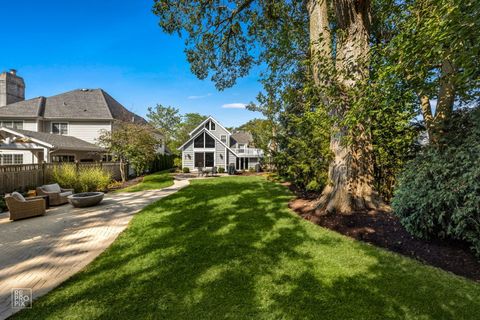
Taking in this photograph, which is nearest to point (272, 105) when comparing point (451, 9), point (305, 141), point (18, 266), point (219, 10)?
point (305, 141)

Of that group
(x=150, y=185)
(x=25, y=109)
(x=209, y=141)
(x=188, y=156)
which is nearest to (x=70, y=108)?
(x=25, y=109)

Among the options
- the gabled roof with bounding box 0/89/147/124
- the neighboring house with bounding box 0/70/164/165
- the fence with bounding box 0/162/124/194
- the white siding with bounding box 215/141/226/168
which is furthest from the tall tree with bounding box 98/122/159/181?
the white siding with bounding box 215/141/226/168

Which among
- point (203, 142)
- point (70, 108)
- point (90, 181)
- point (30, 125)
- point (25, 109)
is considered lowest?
point (90, 181)

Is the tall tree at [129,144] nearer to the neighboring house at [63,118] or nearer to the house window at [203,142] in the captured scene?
the neighboring house at [63,118]

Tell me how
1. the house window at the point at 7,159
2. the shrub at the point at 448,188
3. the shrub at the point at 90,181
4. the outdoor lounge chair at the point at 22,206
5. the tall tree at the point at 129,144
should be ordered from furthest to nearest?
1. the house window at the point at 7,159
2. the tall tree at the point at 129,144
3. the shrub at the point at 90,181
4. the outdoor lounge chair at the point at 22,206
5. the shrub at the point at 448,188

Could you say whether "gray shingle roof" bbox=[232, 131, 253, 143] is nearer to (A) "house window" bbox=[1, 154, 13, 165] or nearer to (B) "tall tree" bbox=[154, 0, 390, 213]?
(B) "tall tree" bbox=[154, 0, 390, 213]

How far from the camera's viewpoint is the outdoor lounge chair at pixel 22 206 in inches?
249

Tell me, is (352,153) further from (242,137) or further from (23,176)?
(242,137)

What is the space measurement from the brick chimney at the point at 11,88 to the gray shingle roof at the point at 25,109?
291cm

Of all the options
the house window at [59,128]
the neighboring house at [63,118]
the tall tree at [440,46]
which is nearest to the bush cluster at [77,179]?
the neighboring house at [63,118]

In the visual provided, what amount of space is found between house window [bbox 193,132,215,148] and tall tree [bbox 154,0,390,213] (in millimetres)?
14088

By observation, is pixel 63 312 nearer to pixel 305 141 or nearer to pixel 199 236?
pixel 199 236

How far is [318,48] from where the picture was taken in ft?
18.9

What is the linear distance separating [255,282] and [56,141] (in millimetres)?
17915
